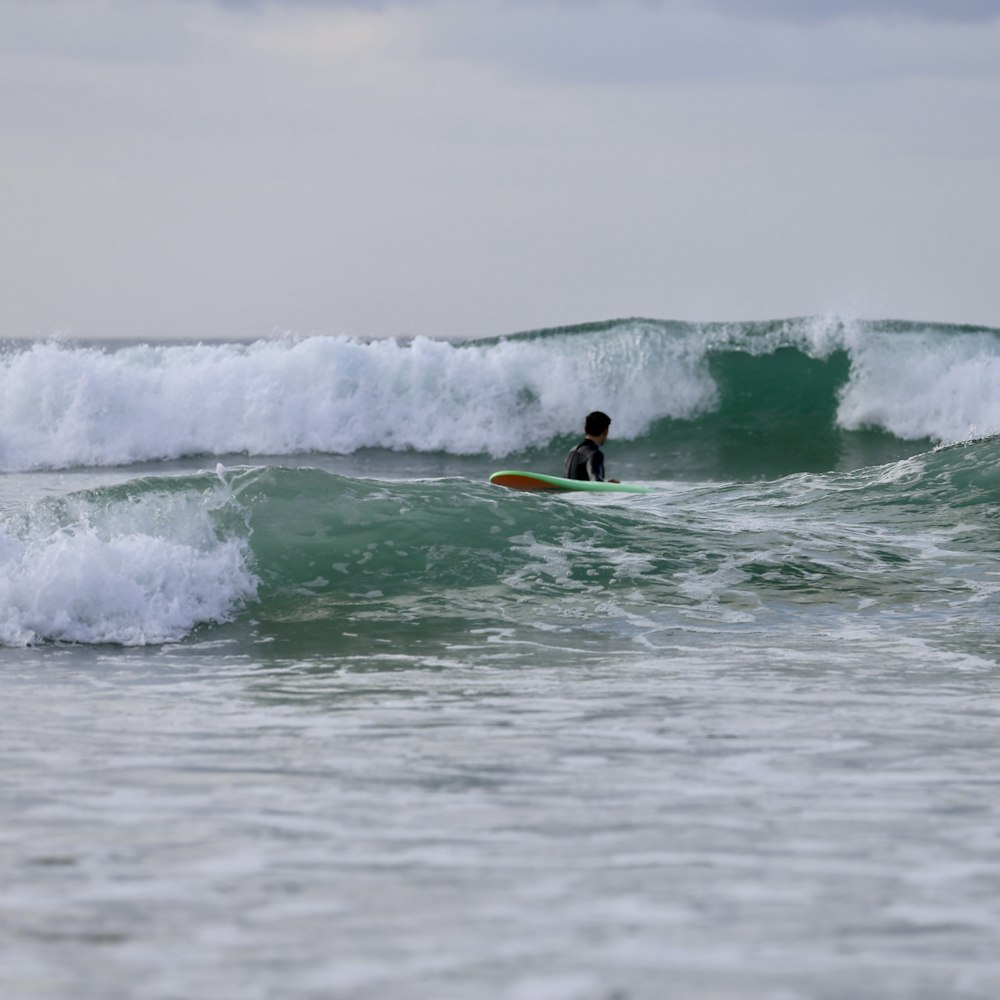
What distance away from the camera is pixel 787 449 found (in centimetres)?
2225

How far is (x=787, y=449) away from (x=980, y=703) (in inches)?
685

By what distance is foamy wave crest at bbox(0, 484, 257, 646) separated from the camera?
6602 mm

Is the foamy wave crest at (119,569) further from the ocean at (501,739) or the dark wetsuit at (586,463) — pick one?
the dark wetsuit at (586,463)

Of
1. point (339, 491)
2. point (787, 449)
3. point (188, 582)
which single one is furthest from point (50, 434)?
point (188, 582)

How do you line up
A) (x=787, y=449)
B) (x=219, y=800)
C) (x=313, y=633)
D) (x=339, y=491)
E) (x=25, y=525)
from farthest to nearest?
(x=787, y=449) < (x=339, y=491) < (x=25, y=525) < (x=313, y=633) < (x=219, y=800)

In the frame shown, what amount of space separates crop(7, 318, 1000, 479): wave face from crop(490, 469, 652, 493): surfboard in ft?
30.6

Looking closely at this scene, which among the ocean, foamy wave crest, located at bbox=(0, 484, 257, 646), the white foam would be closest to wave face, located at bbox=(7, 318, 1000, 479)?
the white foam

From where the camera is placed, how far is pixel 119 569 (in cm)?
698

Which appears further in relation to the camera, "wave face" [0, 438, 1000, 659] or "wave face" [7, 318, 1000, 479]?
"wave face" [7, 318, 1000, 479]

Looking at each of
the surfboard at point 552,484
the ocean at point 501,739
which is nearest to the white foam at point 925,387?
the ocean at point 501,739

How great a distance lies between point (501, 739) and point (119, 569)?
3.07 meters

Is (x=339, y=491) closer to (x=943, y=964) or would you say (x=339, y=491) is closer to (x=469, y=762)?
(x=469, y=762)

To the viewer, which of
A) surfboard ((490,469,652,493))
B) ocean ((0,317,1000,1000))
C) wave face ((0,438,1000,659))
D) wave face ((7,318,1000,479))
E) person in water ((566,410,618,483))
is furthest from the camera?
wave face ((7,318,1000,479))

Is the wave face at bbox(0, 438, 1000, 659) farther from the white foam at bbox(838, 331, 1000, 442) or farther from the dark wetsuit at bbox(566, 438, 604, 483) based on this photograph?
the white foam at bbox(838, 331, 1000, 442)
